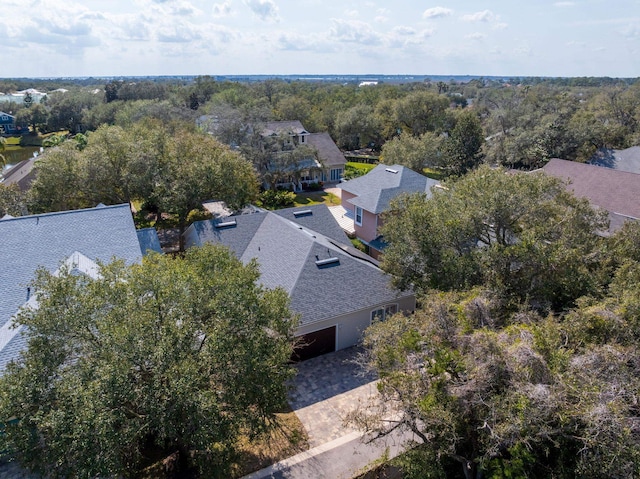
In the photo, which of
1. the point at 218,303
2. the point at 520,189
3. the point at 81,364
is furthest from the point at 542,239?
the point at 81,364

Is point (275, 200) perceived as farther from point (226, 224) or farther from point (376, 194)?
point (226, 224)

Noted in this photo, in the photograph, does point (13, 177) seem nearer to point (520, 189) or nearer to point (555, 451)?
point (520, 189)

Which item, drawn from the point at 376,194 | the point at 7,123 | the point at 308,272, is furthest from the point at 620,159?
the point at 7,123

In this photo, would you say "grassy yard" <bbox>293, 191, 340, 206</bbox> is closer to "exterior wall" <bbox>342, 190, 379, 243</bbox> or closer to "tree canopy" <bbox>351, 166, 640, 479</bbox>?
"exterior wall" <bbox>342, 190, 379, 243</bbox>

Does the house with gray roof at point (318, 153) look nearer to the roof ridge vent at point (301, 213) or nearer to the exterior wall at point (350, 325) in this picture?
the roof ridge vent at point (301, 213)

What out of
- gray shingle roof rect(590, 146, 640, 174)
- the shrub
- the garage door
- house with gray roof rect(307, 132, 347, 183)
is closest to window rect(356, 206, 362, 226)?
the shrub

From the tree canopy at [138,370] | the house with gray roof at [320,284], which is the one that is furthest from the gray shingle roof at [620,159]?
the tree canopy at [138,370]
